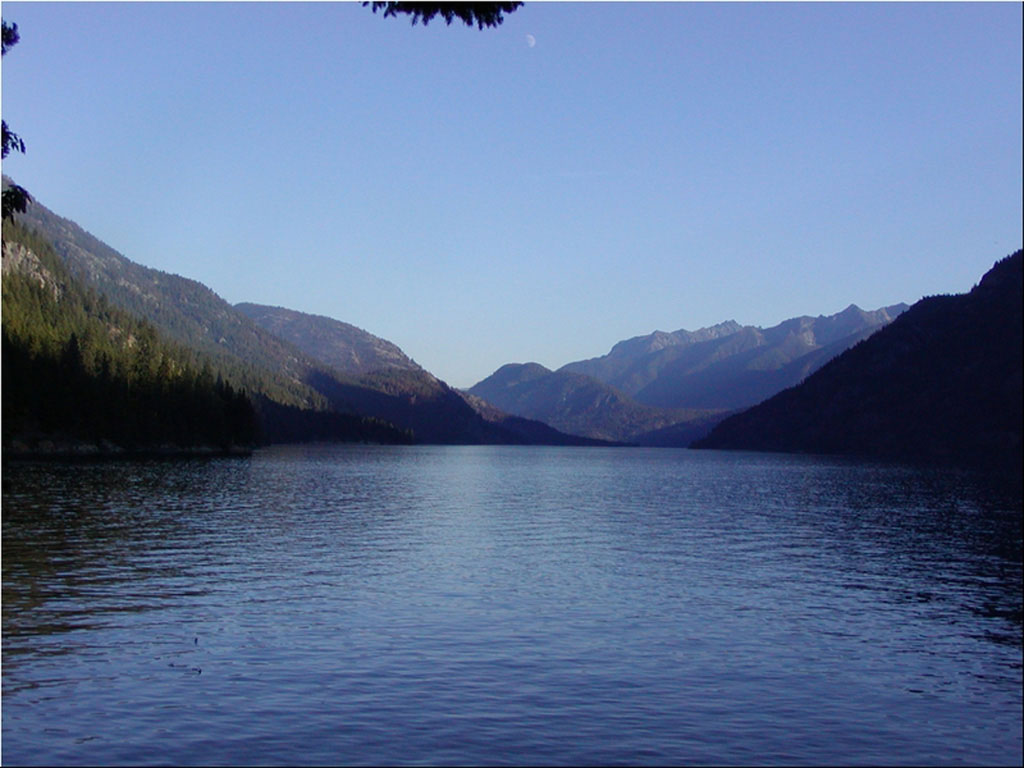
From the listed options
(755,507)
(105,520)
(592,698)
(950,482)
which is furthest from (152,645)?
(950,482)

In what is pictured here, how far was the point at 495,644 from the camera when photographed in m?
33.9

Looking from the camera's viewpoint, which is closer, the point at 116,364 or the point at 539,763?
the point at 539,763

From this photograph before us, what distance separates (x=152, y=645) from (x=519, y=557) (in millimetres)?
30855

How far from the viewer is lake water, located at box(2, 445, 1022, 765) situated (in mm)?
23656

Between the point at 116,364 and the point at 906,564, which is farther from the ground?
the point at 116,364

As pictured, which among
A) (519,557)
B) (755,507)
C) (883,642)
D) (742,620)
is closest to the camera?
(883,642)

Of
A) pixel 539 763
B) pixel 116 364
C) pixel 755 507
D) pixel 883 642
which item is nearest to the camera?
pixel 539 763

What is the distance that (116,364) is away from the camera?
19725cm

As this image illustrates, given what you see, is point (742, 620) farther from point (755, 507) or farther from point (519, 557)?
point (755, 507)

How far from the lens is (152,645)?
107ft

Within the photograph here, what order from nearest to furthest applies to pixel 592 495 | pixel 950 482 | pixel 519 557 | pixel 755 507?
pixel 519 557 → pixel 755 507 → pixel 592 495 → pixel 950 482

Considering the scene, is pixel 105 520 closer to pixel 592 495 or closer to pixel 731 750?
pixel 731 750

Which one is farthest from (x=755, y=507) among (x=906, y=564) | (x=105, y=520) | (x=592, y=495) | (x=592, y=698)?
(x=592, y=698)

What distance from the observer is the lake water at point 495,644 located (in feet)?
77.6
